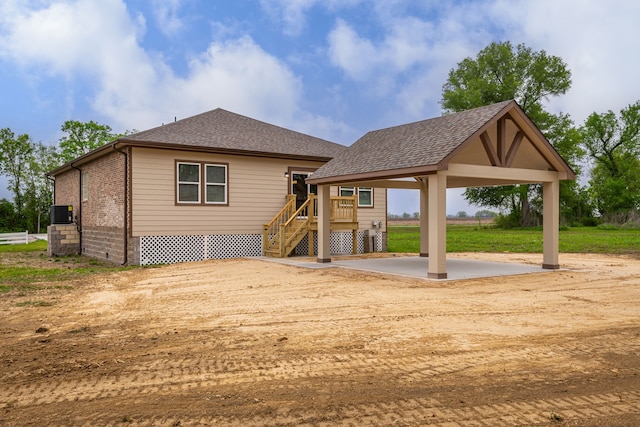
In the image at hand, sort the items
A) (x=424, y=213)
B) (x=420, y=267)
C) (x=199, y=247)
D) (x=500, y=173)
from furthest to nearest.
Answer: (x=424, y=213) < (x=199, y=247) < (x=420, y=267) < (x=500, y=173)

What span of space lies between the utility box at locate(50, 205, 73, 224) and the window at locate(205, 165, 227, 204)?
8.05 m

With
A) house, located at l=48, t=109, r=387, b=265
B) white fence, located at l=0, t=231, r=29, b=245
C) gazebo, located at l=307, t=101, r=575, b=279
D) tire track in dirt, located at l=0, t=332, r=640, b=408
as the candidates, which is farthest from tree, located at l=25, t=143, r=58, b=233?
tire track in dirt, located at l=0, t=332, r=640, b=408

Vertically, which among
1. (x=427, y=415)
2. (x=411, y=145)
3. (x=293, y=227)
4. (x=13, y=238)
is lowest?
(x=427, y=415)

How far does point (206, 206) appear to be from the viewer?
53.9ft

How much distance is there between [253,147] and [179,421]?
14.1 meters

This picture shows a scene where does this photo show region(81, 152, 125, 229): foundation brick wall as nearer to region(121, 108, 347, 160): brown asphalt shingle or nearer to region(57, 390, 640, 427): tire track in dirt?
region(121, 108, 347, 160): brown asphalt shingle

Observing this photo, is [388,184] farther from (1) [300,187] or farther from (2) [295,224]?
(1) [300,187]

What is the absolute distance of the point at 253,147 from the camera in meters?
17.2

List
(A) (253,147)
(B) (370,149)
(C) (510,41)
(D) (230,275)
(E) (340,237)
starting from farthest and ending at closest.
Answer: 1. (C) (510,41)
2. (E) (340,237)
3. (A) (253,147)
4. (B) (370,149)
5. (D) (230,275)

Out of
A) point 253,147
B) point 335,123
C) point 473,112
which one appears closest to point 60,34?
point 253,147

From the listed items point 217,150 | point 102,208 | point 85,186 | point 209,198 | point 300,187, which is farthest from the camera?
point 85,186

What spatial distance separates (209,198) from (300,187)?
383 cm

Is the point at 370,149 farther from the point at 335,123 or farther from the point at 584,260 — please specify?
the point at 335,123

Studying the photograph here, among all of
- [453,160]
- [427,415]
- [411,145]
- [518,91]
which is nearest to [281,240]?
[411,145]
